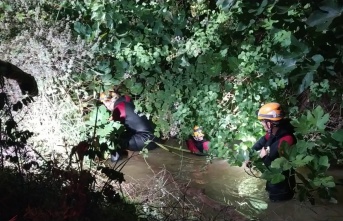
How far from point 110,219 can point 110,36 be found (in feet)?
13.4

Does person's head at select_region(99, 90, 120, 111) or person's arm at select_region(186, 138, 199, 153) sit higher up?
person's head at select_region(99, 90, 120, 111)

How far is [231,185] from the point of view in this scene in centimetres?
608

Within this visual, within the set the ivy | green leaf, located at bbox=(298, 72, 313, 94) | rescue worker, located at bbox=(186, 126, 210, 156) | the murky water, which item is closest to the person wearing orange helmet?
the murky water

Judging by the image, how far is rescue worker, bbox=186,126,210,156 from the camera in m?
6.92

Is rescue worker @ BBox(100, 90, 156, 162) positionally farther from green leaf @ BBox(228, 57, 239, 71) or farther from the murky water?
green leaf @ BBox(228, 57, 239, 71)

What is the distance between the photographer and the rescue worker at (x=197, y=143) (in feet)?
22.7

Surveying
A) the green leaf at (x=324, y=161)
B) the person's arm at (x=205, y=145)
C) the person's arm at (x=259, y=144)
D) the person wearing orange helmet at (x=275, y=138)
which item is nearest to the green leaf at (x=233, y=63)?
the person wearing orange helmet at (x=275, y=138)

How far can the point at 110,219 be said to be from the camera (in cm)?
351

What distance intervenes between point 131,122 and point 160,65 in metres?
1.11

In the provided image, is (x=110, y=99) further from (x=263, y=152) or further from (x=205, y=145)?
(x=263, y=152)

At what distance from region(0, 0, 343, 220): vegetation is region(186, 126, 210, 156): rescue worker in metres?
0.24

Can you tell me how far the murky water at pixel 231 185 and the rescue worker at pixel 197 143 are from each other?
0.12m

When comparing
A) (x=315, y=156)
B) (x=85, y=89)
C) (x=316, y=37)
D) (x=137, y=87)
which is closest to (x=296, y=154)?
(x=315, y=156)

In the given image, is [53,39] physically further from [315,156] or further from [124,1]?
[315,156]
